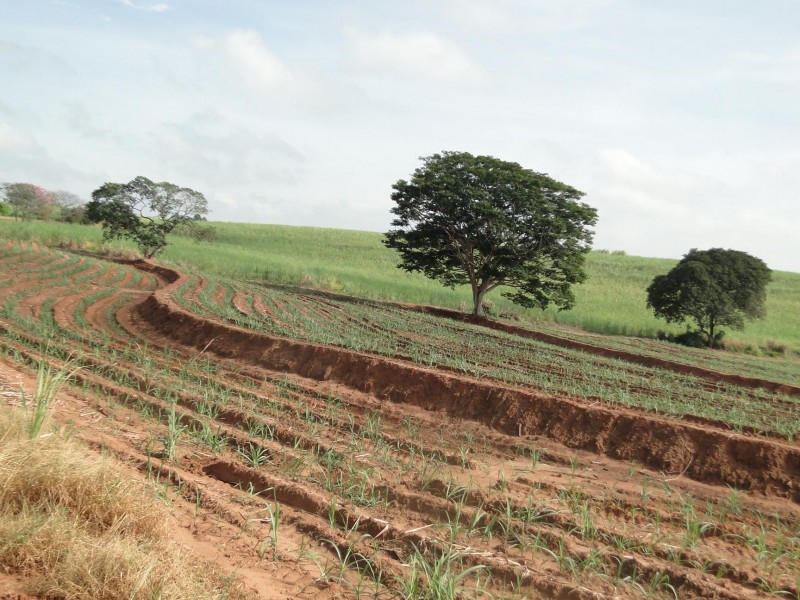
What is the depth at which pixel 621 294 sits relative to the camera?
44594 millimetres

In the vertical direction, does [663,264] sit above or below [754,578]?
above

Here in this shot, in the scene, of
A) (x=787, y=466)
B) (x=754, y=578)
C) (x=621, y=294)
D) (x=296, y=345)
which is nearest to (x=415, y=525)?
(x=754, y=578)

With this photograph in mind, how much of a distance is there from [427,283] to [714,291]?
62.5 ft

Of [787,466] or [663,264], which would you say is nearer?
[787,466]

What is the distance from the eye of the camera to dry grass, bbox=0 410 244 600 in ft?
10.9

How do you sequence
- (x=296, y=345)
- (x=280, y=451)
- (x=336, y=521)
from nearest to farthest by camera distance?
(x=336, y=521) → (x=280, y=451) → (x=296, y=345)

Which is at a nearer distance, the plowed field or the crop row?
the plowed field

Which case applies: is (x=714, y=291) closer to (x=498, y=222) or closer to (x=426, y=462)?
(x=498, y=222)

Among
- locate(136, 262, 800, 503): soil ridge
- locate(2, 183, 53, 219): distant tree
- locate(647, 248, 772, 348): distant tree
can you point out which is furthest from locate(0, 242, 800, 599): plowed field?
locate(2, 183, 53, 219): distant tree

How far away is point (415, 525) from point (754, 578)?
2520mm

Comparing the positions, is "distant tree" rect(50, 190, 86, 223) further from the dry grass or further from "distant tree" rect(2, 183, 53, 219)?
the dry grass

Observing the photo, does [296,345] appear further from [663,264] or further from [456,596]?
[663,264]

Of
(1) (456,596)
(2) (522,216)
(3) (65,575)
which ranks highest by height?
(2) (522,216)

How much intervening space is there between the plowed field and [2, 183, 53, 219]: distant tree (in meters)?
47.3
